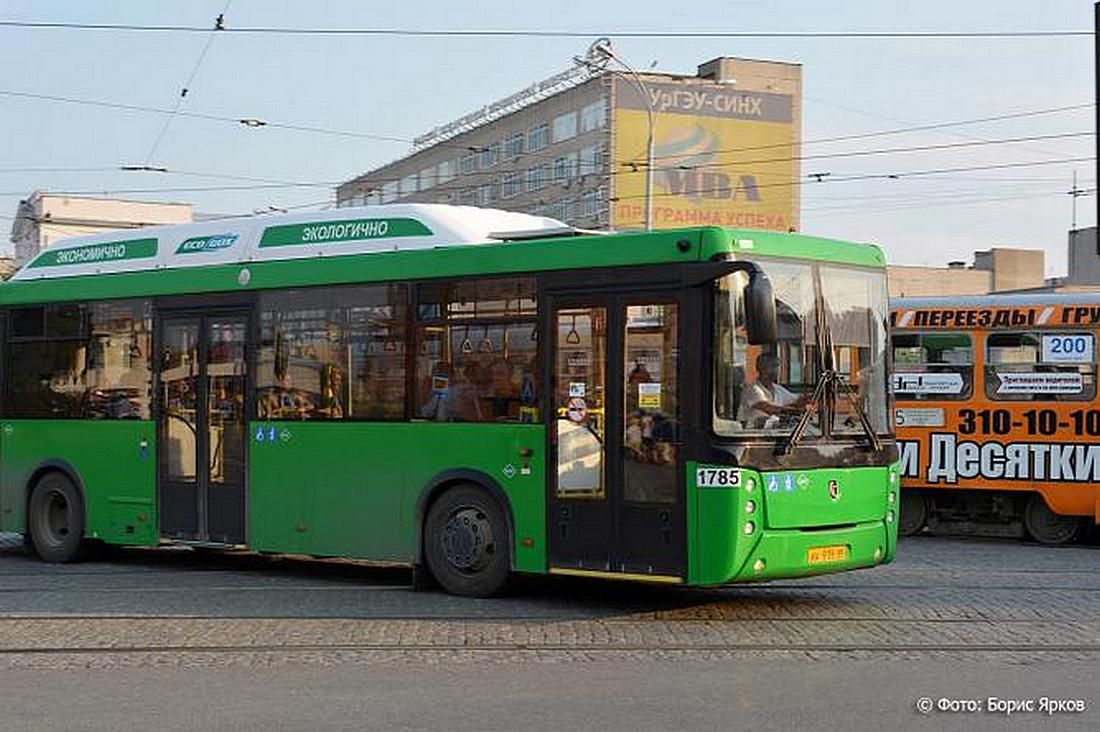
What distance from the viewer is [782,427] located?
1170 centimetres

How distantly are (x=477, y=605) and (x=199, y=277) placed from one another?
15.9 ft

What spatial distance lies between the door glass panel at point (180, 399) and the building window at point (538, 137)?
6485 cm

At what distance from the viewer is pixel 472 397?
13.1 metres

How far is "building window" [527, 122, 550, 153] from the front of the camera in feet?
261

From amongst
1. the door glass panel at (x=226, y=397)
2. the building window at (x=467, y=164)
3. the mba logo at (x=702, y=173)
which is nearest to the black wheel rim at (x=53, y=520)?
the door glass panel at (x=226, y=397)

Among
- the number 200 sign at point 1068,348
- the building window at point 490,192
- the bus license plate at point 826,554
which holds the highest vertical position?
the building window at point 490,192

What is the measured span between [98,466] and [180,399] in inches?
60.7

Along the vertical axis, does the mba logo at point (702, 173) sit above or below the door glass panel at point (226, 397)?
above

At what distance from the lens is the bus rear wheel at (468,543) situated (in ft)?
42.3

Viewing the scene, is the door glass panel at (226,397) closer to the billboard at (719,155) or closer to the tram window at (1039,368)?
the tram window at (1039,368)

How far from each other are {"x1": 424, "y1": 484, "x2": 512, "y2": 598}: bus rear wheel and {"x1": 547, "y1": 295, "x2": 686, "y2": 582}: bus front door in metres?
0.64

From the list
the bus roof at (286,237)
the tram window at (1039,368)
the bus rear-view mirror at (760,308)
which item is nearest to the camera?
the bus rear-view mirror at (760,308)

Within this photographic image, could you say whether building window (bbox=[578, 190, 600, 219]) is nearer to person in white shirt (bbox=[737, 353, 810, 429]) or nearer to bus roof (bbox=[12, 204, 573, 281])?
bus roof (bbox=[12, 204, 573, 281])

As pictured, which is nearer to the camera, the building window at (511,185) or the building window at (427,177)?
the building window at (511,185)
